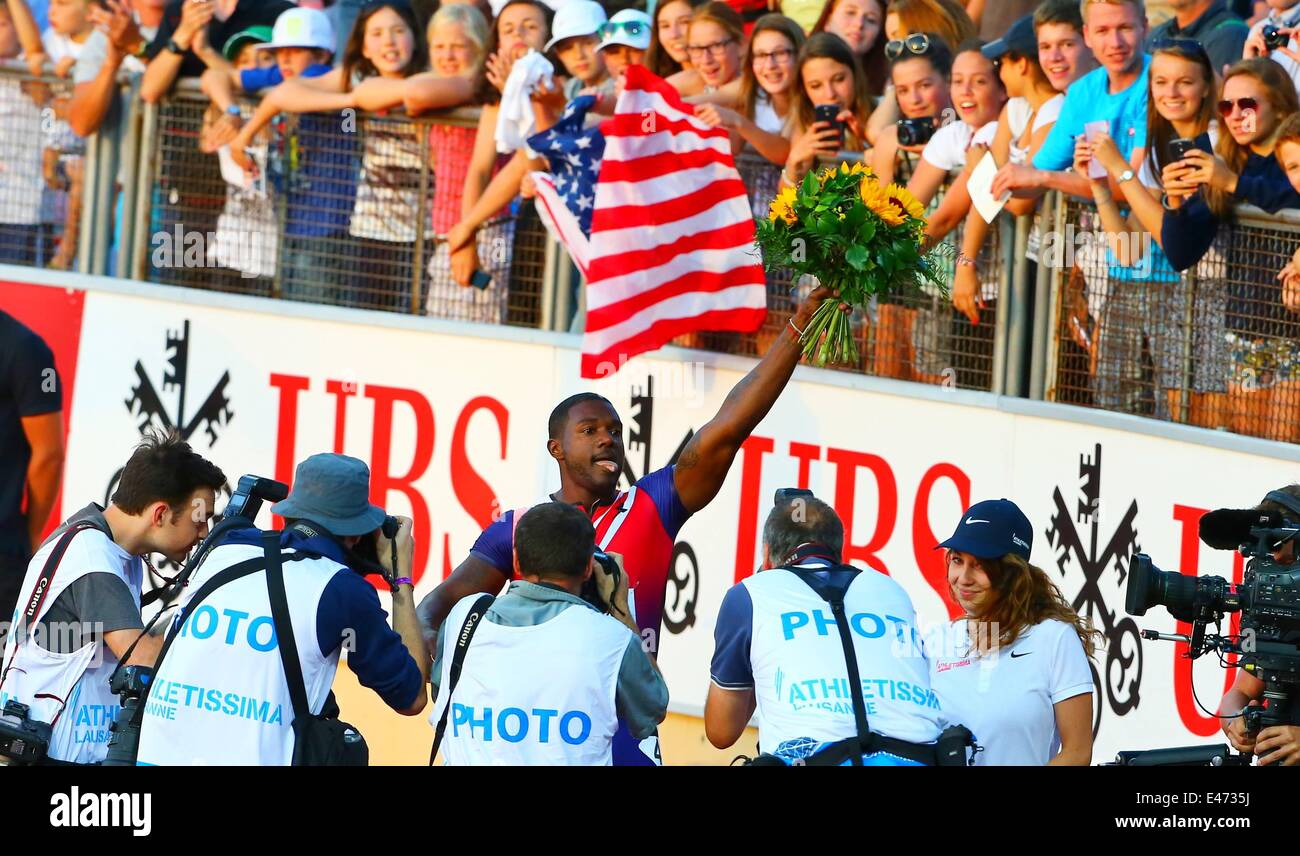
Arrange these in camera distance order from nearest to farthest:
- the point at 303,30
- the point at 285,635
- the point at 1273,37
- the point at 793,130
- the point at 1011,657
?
the point at 285,635
the point at 1011,657
the point at 1273,37
the point at 793,130
the point at 303,30

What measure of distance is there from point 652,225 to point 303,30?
9.30 ft

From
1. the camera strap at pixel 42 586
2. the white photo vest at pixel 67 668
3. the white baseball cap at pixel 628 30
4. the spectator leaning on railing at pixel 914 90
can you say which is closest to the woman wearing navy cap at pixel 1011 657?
the white photo vest at pixel 67 668

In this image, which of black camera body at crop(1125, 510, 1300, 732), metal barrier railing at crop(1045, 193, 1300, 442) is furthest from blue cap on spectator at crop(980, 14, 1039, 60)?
black camera body at crop(1125, 510, 1300, 732)

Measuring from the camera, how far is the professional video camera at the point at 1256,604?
6.98 metres

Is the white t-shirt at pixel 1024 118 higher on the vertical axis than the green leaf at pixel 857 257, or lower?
higher

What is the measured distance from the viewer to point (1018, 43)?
1041cm

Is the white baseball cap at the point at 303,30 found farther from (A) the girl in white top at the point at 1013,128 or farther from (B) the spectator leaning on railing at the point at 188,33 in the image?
(A) the girl in white top at the point at 1013,128

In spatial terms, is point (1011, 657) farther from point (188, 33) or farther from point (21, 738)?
point (188, 33)

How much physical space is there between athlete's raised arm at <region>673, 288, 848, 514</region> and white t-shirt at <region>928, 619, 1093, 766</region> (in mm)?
1107

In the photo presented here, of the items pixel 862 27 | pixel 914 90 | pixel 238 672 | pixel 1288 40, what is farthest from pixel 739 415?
pixel 862 27

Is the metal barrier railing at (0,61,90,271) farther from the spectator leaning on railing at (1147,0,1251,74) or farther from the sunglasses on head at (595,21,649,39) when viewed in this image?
the spectator leaning on railing at (1147,0,1251,74)

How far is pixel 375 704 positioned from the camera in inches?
486

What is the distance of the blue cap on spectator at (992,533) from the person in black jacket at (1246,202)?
2508mm
